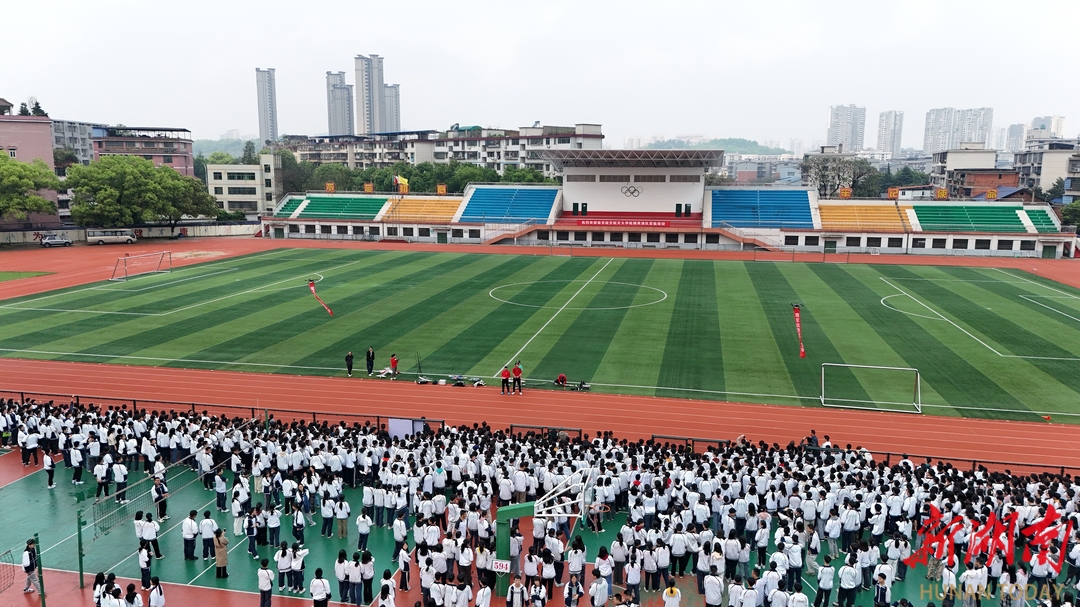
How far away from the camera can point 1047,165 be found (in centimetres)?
10556

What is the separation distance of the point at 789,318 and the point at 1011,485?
A: 69.5 feet

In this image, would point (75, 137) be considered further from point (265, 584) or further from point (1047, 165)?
point (1047, 165)

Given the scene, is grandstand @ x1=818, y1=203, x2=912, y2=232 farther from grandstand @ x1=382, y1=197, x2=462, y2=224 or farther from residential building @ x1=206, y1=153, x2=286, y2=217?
residential building @ x1=206, y1=153, x2=286, y2=217

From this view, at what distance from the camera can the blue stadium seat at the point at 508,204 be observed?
75.9 meters

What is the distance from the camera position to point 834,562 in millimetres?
14664

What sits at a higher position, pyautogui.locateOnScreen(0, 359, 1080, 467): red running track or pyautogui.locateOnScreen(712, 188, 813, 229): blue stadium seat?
pyautogui.locateOnScreen(712, 188, 813, 229): blue stadium seat

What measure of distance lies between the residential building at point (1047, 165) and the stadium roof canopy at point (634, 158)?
6039cm

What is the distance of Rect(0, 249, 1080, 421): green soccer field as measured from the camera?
87.2ft

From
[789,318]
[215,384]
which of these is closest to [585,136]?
[789,318]

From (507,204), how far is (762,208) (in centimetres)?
2605

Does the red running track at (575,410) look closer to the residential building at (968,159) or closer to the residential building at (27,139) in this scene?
the residential building at (27,139)

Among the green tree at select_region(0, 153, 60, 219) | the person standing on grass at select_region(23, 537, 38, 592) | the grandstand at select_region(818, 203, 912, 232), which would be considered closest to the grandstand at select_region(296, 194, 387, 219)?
the green tree at select_region(0, 153, 60, 219)

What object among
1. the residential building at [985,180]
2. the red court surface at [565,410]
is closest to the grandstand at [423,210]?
the red court surface at [565,410]

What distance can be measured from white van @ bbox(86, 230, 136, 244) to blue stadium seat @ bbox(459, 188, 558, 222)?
105ft
